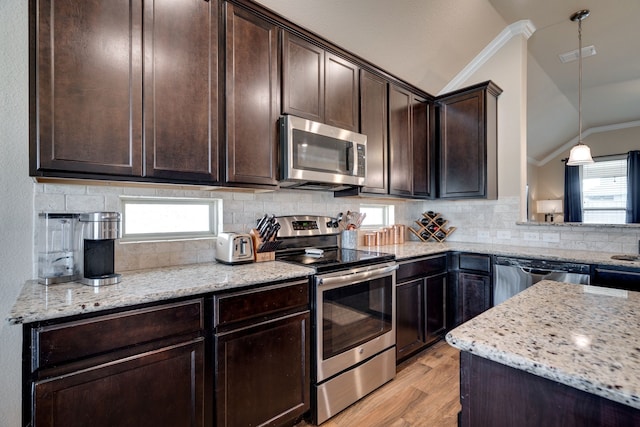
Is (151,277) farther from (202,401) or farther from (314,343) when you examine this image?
(314,343)

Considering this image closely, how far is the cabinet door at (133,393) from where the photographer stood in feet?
3.45

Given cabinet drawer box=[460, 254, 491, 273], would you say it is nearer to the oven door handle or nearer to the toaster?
the oven door handle

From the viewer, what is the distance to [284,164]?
2014 mm

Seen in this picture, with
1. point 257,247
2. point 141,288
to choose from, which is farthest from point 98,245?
point 257,247

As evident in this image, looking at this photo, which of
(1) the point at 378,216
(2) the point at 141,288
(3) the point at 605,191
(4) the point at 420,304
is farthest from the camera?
(3) the point at 605,191

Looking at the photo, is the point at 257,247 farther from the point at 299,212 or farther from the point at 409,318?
the point at 409,318

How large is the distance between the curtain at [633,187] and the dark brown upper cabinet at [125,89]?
7.10 meters

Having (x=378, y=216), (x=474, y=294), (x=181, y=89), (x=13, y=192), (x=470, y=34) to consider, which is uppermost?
(x=470, y=34)

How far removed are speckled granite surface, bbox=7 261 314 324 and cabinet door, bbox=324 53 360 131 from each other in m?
1.24

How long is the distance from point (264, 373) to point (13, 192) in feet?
4.94

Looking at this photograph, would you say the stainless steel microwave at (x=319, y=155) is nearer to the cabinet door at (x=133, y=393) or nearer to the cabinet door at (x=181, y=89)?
the cabinet door at (x=181, y=89)

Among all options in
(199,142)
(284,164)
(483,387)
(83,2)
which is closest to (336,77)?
(284,164)

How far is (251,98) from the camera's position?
190cm

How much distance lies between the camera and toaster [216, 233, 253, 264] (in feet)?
6.20
